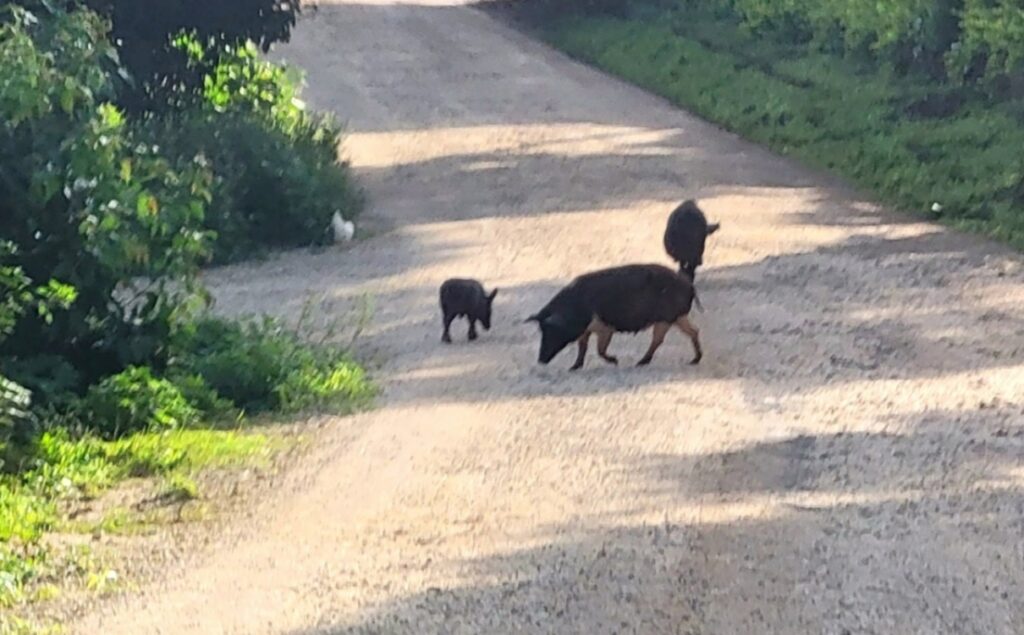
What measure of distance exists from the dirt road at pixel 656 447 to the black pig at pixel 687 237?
411 mm

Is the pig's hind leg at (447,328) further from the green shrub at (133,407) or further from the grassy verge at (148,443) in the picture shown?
the green shrub at (133,407)

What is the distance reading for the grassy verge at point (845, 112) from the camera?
20031mm

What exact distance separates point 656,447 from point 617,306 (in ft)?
6.91

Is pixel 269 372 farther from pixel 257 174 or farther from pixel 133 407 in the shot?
pixel 257 174

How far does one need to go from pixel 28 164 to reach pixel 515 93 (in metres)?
17.3

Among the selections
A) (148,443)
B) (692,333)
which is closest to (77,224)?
A: (148,443)

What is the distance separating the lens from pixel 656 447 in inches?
403

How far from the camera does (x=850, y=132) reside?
23453mm

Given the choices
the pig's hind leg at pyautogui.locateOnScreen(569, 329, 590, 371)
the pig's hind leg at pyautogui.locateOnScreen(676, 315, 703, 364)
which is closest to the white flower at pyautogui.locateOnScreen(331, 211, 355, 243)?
the pig's hind leg at pyautogui.locateOnScreen(569, 329, 590, 371)

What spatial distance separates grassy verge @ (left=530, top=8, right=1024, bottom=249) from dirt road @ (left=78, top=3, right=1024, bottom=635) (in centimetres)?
79

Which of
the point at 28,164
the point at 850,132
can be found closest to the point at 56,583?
the point at 28,164

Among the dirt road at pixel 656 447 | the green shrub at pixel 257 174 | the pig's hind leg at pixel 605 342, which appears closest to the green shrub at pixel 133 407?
the dirt road at pixel 656 447

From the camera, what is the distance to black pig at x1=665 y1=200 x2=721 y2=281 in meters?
15.0

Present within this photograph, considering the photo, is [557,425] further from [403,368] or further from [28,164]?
[28,164]
